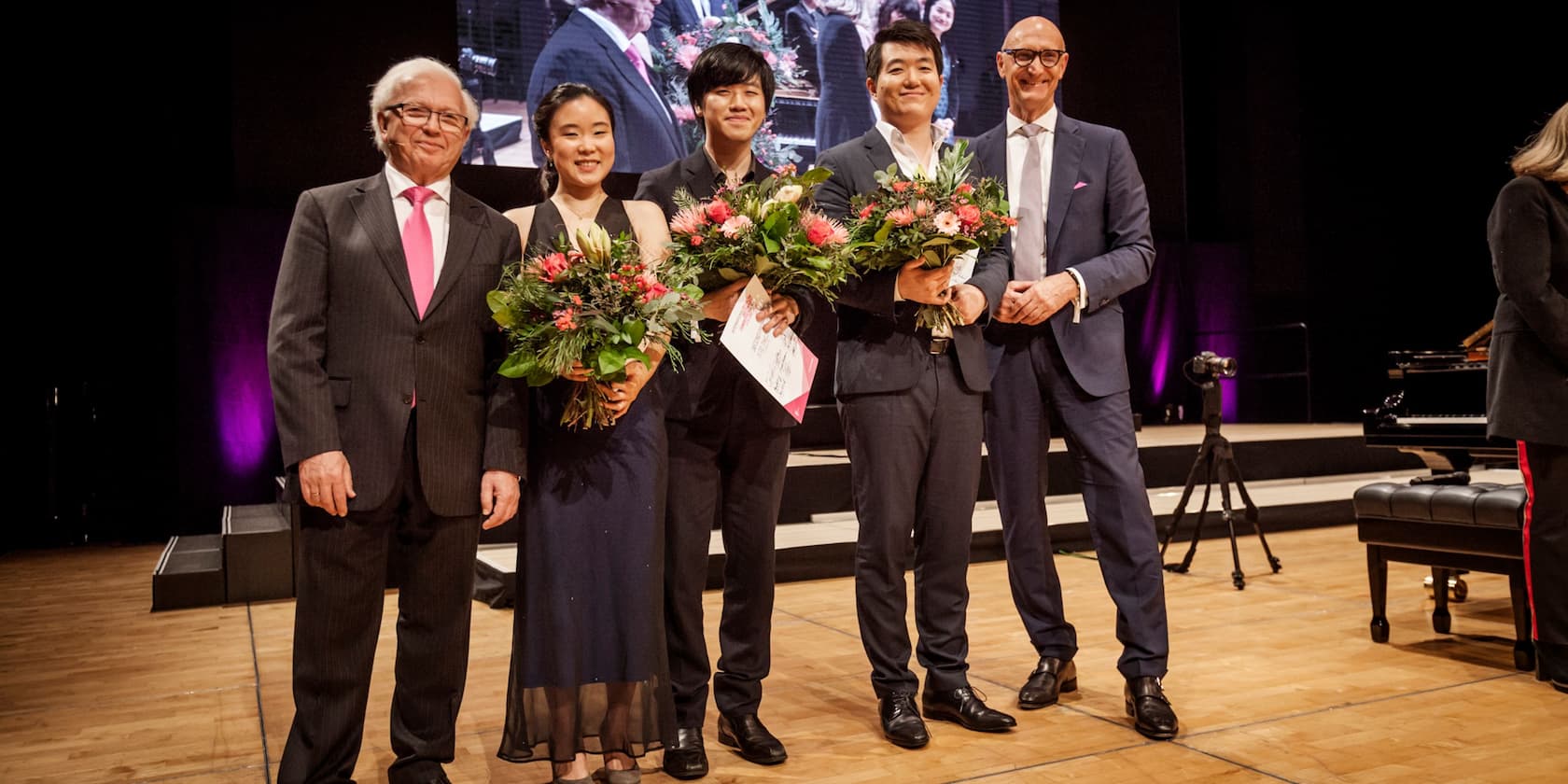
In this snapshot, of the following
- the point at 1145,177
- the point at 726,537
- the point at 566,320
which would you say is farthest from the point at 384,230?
the point at 1145,177

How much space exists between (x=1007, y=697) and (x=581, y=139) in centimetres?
193

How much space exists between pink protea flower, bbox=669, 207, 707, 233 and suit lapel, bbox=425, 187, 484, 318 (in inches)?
16.6

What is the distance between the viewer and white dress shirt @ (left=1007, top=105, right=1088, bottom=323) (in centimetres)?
299

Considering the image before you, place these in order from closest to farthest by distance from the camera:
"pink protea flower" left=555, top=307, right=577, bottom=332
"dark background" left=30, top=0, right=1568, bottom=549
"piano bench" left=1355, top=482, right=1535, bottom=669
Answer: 1. "pink protea flower" left=555, top=307, right=577, bottom=332
2. "piano bench" left=1355, top=482, right=1535, bottom=669
3. "dark background" left=30, top=0, right=1568, bottom=549

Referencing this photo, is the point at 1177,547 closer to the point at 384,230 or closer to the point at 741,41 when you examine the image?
the point at 741,41

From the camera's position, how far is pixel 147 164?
7.99 m

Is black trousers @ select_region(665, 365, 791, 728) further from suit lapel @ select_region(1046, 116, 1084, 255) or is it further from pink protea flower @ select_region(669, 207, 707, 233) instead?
suit lapel @ select_region(1046, 116, 1084, 255)

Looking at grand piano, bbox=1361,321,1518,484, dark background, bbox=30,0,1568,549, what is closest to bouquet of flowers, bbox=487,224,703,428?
grand piano, bbox=1361,321,1518,484

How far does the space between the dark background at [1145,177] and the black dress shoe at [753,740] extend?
6.30m

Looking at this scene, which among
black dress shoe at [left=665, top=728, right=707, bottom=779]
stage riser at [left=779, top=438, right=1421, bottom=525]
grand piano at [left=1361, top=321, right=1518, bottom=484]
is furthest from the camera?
stage riser at [left=779, top=438, right=1421, bottom=525]

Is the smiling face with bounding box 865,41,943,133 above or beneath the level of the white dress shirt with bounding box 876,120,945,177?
above

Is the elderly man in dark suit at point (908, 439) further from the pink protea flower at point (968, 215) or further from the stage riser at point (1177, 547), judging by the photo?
the stage riser at point (1177, 547)

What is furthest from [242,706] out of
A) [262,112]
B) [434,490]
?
[262,112]

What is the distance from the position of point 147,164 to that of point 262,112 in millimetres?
1080
